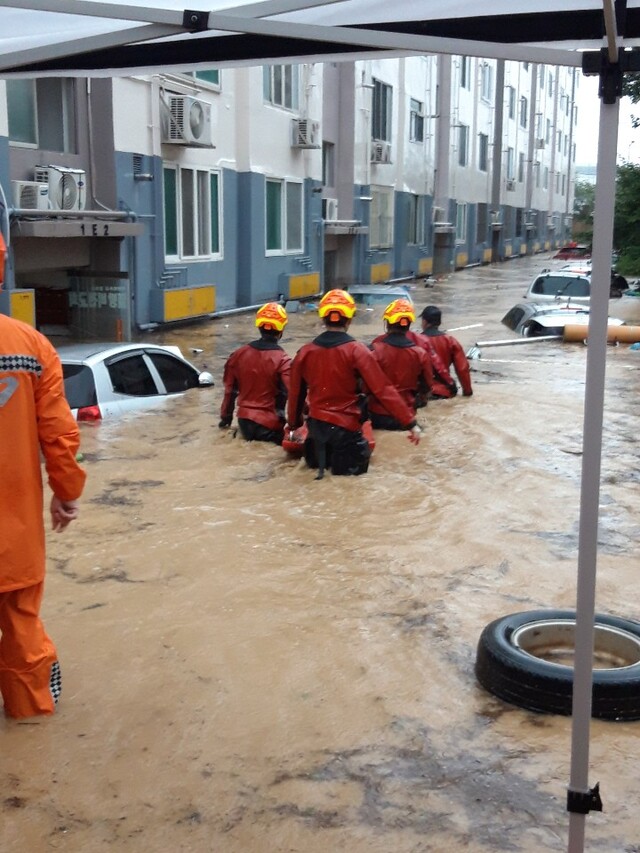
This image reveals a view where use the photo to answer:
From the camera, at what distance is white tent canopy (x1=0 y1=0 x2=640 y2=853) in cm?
293

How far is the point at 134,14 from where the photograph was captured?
132 inches

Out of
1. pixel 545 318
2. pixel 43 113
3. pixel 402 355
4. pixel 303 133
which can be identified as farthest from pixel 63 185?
pixel 303 133

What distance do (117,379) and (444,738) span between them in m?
6.91

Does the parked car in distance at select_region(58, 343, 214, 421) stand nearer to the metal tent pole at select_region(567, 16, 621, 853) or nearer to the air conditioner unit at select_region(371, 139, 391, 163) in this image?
the metal tent pole at select_region(567, 16, 621, 853)

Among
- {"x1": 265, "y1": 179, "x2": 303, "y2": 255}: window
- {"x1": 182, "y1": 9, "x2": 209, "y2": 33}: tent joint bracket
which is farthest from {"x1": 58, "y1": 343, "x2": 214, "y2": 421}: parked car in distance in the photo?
{"x1": 265, "y1": 179, "x2": 303, "y2": 255}: window

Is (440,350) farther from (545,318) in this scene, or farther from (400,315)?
(545,318)

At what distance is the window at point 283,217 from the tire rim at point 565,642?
21.2 metres

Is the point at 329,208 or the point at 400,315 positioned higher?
the point at 329,208

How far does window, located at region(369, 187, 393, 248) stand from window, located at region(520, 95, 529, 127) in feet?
85.2

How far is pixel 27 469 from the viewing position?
3918 millimetres

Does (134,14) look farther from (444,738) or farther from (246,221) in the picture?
(246,221)

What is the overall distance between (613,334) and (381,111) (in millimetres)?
17148

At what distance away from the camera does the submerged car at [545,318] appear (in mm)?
18777

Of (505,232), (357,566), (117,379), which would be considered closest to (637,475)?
(357,566)
